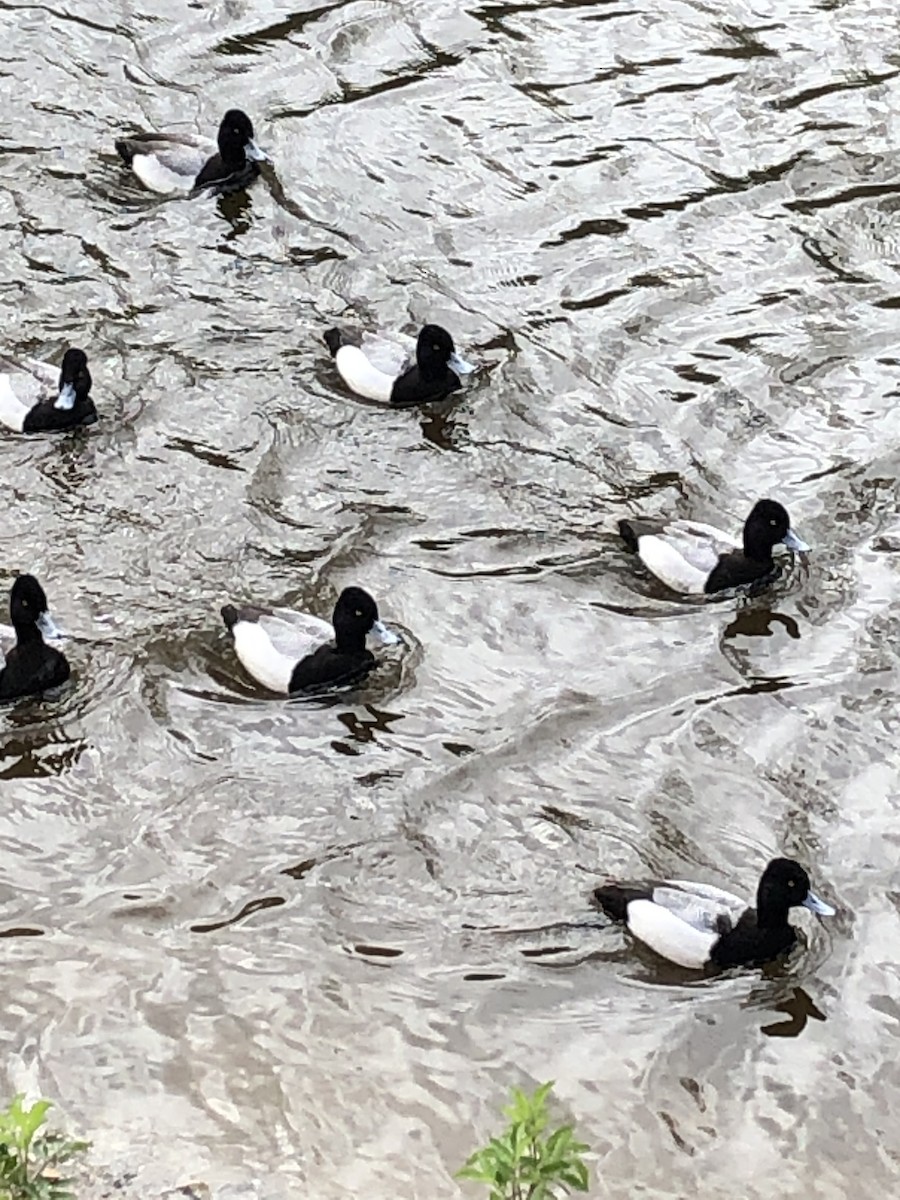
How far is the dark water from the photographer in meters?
7.11

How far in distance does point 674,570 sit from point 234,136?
5157 mm

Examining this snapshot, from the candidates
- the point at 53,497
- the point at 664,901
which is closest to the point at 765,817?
the point at 664,901

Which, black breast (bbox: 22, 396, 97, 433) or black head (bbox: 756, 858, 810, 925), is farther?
black breast (bbox: 22, 396, 97, 433)

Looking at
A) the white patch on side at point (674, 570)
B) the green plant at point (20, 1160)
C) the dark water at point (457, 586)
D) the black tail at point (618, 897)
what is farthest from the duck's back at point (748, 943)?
the green plant at point (20, 1160)

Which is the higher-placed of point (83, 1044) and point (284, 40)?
point (284, 40)

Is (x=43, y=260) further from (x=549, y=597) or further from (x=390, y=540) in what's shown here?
(x=549, y=597)

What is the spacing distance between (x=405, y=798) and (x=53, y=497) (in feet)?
9.89

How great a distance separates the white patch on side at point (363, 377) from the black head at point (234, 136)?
2.57m

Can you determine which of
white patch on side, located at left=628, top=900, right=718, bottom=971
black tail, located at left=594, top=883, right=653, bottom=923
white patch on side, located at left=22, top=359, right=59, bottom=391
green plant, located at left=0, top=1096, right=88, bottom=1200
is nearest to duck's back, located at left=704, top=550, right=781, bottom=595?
black tail, located at left=594, top=883, right=653, bottom=923

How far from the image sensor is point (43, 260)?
1222cm

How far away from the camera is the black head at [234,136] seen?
13188mm

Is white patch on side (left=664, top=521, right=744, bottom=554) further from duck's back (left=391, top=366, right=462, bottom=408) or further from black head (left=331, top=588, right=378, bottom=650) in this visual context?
duck's back (left=391, top=366, right=462, bottom=408)

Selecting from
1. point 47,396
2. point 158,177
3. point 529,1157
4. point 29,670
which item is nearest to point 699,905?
point 529,1157

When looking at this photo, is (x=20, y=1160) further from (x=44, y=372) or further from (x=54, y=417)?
(x=44, y=372)
